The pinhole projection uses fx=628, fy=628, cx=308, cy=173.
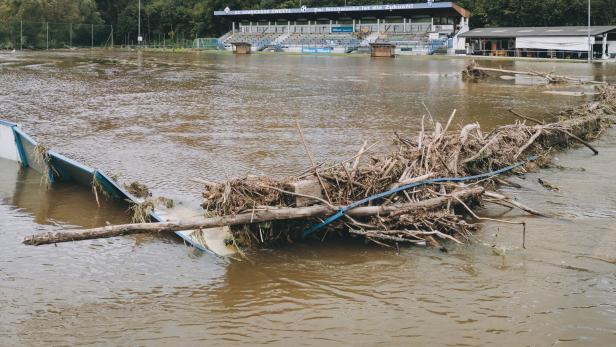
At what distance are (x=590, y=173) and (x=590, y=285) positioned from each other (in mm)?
5906

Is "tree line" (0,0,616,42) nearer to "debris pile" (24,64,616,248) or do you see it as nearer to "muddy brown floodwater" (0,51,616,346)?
"muddy brown floodwater" (0,51,616,346)

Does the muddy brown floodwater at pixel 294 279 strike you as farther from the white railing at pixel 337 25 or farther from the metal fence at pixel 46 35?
the white railing at pixel 337 25

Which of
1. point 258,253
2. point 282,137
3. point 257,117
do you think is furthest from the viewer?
point 257,117

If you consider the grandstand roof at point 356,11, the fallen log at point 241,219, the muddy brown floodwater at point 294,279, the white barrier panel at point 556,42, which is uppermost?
the grandstand roof at point 356,11

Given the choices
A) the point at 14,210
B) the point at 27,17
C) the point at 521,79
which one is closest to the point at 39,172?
the point at 14,210

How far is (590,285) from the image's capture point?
671 cm

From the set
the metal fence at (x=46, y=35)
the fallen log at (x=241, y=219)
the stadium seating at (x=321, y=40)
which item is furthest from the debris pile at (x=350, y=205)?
the metal fence at (x=46, y=35)

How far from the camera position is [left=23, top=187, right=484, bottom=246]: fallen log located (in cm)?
612

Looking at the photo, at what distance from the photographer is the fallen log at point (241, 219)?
241 inches

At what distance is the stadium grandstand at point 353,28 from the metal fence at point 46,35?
17667 millimetres

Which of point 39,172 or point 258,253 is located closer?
point 258,253

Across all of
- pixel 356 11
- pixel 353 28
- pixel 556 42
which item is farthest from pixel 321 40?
pixel 556 42

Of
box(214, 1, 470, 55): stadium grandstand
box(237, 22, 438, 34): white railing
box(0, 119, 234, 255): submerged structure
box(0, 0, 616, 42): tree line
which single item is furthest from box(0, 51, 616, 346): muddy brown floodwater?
box(237, 22, 438, 34): white railing

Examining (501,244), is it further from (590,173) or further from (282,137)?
(282,137)
